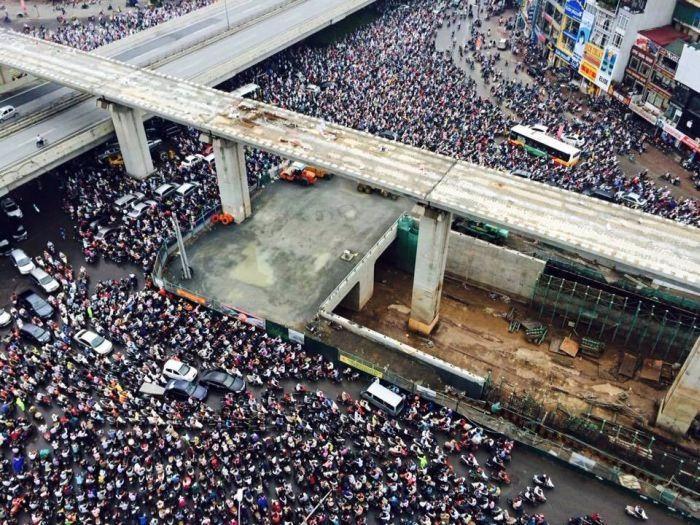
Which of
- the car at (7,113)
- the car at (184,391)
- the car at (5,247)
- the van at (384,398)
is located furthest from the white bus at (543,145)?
the car at (7,113)

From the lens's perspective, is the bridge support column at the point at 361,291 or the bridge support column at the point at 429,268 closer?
the bridge support column at the point at 429,268

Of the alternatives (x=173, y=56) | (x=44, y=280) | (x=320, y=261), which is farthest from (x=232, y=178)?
(x=173, y=56)

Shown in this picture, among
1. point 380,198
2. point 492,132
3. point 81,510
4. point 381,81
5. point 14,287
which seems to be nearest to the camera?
point 81,510

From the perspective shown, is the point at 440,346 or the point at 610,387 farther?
the point at 440,346

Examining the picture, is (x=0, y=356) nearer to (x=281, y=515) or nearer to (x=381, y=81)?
(x=281, y=515)

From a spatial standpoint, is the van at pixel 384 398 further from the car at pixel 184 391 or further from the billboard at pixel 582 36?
the billboard at pixel 582 36

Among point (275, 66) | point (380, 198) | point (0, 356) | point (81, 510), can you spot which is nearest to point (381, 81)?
point (275, 66)
